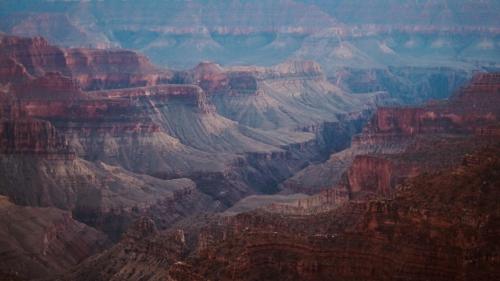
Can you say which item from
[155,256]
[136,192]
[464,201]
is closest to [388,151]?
[136,192]

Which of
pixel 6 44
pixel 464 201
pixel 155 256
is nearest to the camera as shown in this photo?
pixel 464 201

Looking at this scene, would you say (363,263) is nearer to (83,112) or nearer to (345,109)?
(83,112)

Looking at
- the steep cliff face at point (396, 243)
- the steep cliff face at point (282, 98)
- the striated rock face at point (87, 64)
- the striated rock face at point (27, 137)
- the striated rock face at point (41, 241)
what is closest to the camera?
the steep cliff face at point (396, 243)

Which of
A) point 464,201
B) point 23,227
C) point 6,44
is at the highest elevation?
point 6,44

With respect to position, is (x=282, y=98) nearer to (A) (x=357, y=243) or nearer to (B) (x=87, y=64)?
(B) (x=87, y=64)

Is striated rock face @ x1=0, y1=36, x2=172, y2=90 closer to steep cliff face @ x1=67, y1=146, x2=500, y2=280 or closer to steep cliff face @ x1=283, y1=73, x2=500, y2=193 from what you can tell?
steep cliff face @ x1=283, y1=73, x2=500, y2=193

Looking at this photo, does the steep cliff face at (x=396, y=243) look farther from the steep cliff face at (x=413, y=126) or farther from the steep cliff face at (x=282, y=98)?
the steep cliff face at (x=282, y=98)

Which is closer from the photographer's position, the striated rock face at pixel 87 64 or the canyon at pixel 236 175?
the canyon at pixel 236 175

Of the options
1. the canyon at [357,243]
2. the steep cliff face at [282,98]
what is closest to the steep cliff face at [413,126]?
the canyon at [357,243]

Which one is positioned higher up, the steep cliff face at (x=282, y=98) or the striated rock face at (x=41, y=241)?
the steep cliff face at (x=282, y=98)
